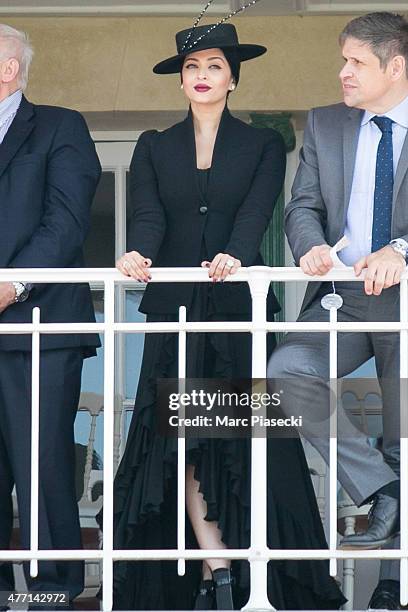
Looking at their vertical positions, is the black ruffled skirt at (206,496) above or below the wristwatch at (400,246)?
below

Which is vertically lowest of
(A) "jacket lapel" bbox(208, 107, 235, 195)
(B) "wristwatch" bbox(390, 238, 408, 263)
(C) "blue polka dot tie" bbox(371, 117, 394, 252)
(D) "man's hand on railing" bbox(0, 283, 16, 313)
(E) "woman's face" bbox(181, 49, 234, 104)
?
(D) "man's hand on railing" bbox(0, 283, 16, 313)

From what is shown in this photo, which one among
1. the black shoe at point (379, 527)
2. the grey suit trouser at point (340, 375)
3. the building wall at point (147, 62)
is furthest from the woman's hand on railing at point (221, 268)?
the building wall at point (147, 62)

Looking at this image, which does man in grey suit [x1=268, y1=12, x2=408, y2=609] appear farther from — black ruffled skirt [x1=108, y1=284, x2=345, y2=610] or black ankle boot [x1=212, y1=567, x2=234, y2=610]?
black ankle boot [x1=212, y1=567, x2=234, y2=610]

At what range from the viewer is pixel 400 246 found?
5914 mm

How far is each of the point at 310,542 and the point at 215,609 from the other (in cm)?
45

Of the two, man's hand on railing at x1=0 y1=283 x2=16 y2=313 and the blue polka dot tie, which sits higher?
the blue polka dot tie

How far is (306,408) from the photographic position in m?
6.00

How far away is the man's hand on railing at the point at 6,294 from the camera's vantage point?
20.2 feet

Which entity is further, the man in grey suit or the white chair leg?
the white chair leg

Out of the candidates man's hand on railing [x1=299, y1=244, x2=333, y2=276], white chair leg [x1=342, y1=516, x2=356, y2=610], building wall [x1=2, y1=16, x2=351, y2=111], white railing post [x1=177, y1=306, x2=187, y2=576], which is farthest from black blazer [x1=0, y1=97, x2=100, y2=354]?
building wall [x1=2, y1=16, x2=351, y2=111]

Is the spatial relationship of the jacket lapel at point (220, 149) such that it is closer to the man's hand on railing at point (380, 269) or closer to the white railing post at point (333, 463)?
the man's hand on railing at point (380, 269)

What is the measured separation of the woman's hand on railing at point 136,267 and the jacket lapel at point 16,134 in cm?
70

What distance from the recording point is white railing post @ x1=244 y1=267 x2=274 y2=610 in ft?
18.9

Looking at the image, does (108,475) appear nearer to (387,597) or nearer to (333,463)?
(333,463)
